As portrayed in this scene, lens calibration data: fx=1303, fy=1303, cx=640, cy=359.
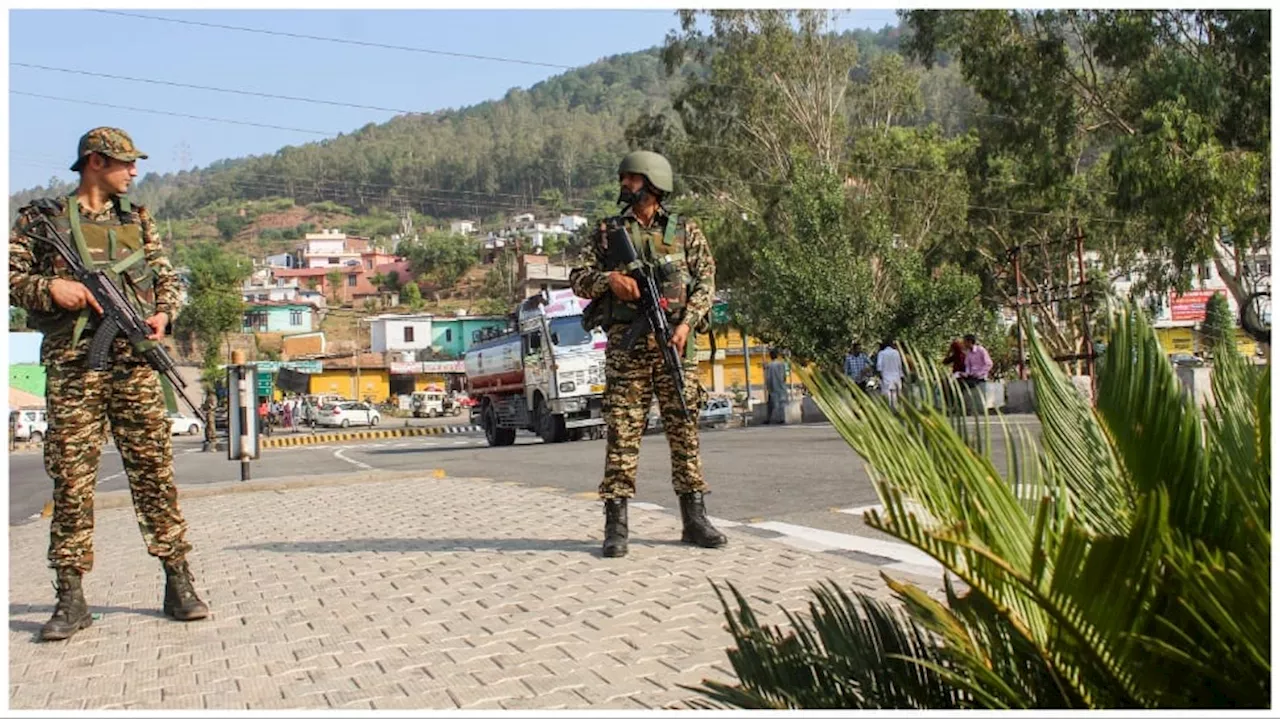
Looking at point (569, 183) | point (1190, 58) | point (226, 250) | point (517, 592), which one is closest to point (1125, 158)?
point (1190, 58)

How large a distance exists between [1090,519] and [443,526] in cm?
568

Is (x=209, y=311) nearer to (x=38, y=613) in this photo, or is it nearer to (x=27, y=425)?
(x=27, y=425)

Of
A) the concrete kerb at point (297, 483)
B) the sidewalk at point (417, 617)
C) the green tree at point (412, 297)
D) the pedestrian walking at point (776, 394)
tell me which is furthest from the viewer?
the green tree at point (412, 297)

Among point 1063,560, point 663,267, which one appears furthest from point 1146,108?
point 1063,560

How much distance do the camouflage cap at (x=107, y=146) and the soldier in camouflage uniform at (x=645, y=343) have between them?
191cm

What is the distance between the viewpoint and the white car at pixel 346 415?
5447 centimetres

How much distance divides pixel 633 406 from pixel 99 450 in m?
2.14

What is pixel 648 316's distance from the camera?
5469 mm

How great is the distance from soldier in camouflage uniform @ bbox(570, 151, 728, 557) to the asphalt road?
81 centimetres

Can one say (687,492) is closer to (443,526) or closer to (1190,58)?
(443,526)

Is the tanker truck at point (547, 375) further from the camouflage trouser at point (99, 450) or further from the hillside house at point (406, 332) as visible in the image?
the hillside house at point (406, 332)

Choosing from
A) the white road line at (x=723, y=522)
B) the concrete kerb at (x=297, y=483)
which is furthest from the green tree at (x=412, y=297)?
the white road line at (x=723, y=522)

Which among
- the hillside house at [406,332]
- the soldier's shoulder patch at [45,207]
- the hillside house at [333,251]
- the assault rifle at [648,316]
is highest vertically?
the hillside house at [333,251]

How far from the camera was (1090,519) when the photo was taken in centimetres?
168
